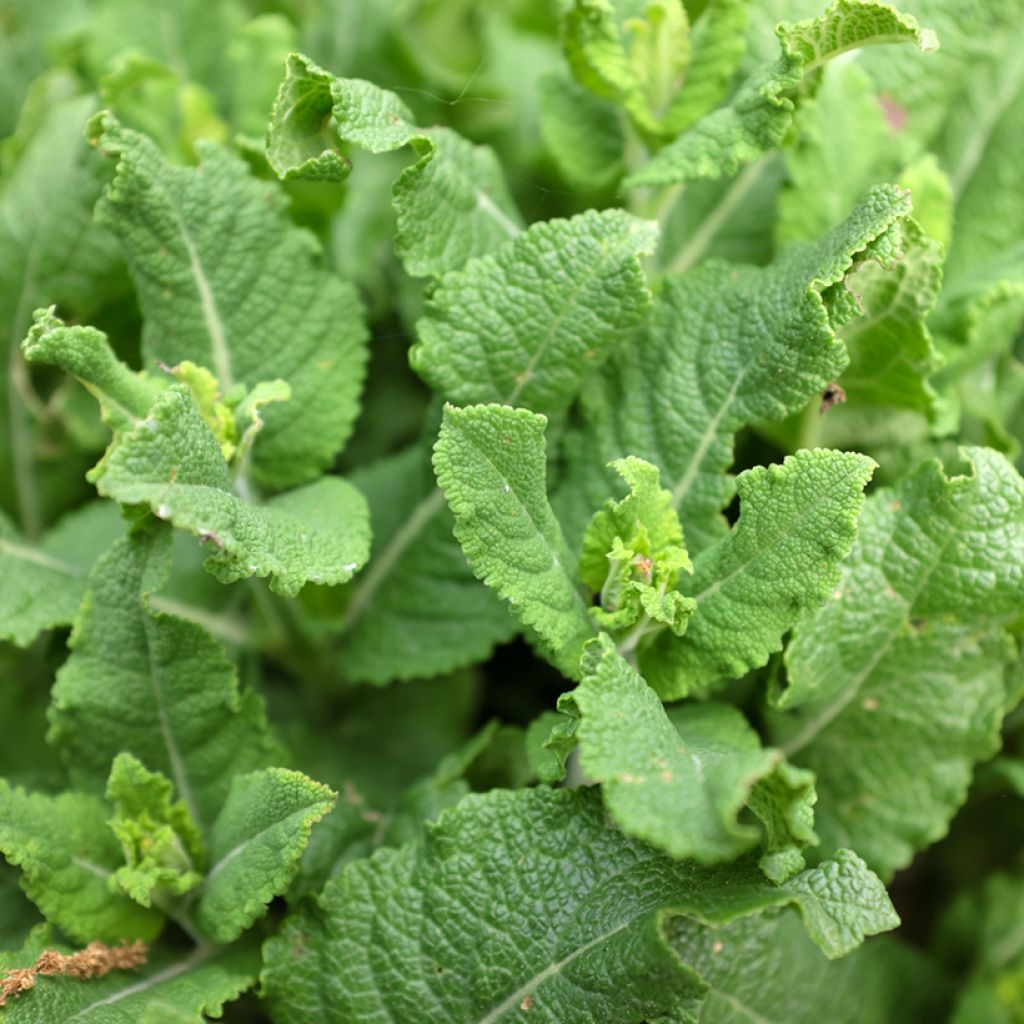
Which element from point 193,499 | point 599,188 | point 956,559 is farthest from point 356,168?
point 956,559

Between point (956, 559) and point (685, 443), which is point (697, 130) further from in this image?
point (956, 559)

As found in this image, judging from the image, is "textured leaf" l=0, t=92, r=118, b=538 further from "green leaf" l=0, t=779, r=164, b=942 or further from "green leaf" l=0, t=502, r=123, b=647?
"green leaf" l=0, t=779, r=164, b=942

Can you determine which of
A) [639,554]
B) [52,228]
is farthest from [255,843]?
[52,228]

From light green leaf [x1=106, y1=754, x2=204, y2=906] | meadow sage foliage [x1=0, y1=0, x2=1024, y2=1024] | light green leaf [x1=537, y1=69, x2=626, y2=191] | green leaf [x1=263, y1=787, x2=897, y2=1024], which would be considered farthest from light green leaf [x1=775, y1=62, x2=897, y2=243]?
light green leaf [x1=106, y1=754, x2=204, y2=906]

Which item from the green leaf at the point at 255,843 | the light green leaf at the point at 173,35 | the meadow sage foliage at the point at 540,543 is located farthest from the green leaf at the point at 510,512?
the light green leaf at the point at 173,35

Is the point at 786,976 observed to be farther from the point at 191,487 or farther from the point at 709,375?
the point at 191,487

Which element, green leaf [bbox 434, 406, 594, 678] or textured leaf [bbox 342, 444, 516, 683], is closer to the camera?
green leaf [bbox 434, 406, 594, 678]

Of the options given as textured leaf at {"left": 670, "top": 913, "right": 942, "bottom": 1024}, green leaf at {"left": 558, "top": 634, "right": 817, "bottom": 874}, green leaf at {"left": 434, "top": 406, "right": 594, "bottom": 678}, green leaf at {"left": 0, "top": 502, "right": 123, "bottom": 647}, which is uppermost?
green leaf at {"left": 434, "top": 406, "right": 594, "bottom": 678}
